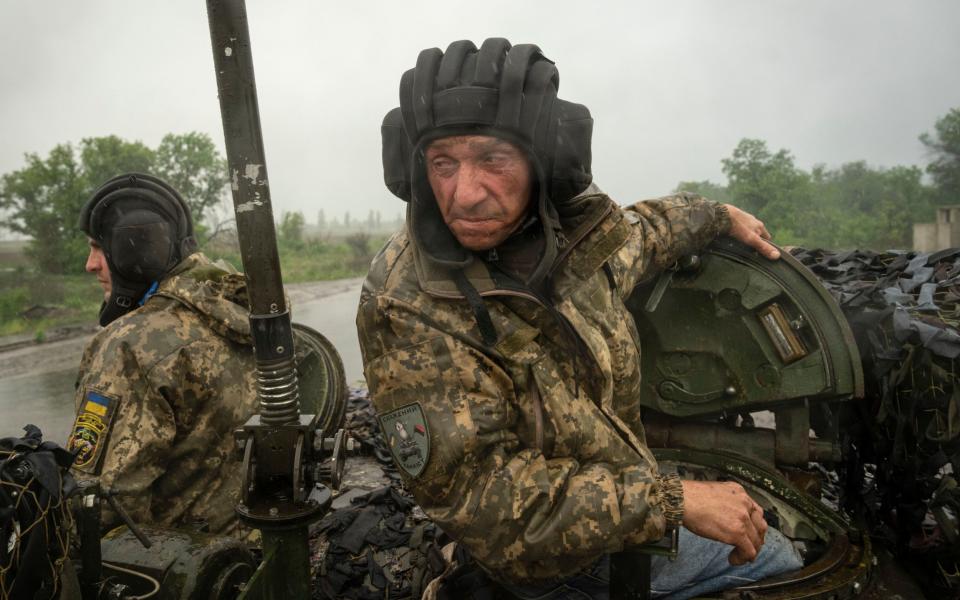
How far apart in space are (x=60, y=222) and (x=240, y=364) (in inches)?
812

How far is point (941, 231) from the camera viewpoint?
18.8 metres

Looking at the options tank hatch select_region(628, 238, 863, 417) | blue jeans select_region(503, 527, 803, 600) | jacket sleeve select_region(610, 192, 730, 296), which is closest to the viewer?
blue jeans select_region(503, 527, 803, 600)

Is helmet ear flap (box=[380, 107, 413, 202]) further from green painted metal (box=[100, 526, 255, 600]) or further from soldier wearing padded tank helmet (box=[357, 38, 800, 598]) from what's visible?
green painted metal (box=[100, 526, 255, 600])

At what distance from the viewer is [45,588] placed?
5.91 ft

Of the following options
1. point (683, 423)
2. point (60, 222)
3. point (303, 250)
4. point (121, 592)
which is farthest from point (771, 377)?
point (303, 250)

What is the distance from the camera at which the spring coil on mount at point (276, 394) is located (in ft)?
7.19

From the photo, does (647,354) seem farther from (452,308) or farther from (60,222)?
(60,222)

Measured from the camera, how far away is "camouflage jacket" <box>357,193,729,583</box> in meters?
1.92

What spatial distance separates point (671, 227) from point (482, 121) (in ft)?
4.52

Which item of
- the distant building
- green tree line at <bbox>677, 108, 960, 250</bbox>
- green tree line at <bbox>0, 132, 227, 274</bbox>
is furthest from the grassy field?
the distant building

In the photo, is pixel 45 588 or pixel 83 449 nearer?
pixel 45 588

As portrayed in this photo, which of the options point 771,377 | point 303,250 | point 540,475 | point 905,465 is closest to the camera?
point 540,475

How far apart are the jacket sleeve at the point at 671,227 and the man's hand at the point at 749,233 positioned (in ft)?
0.15

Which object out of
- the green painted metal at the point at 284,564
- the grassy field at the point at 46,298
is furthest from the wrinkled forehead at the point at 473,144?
the grassy field at the point at 46,298
